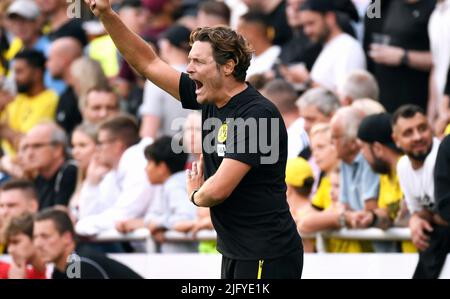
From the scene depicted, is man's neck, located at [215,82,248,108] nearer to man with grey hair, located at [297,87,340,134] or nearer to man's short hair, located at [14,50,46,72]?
man with grey hair, located at [297,87,340,134]

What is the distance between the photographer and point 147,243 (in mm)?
9930

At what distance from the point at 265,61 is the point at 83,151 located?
174 cm

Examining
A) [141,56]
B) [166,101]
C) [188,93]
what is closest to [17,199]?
[166,101]

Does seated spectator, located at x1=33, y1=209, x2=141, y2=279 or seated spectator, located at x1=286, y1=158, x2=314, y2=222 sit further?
seated spectator, located at x1=33, y1=209, x2=141, y2=279

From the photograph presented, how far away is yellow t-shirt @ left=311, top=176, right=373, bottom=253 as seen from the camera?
A: 8.89 metres

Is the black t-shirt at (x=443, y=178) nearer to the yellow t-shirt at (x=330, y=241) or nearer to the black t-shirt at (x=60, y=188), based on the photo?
the yellow t-shirt at (x=330, y=241)

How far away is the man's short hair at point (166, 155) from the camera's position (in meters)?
10.0

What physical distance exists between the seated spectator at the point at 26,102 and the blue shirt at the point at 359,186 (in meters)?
4.53

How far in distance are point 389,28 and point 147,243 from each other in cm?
258

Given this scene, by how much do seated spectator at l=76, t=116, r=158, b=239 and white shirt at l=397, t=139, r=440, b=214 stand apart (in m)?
2.39

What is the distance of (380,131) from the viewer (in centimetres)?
884

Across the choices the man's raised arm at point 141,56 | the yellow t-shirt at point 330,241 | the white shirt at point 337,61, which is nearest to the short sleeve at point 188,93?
the man's raised arm at point 141,56

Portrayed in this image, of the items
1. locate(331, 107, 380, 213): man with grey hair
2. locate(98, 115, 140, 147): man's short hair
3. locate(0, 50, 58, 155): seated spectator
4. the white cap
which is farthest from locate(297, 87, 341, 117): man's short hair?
the white cap
